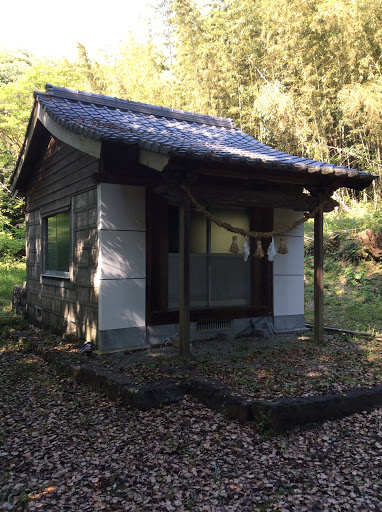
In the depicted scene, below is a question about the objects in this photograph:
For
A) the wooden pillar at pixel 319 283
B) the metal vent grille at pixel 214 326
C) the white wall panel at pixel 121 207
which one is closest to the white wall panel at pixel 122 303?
the white wall panel at pixel 121 207

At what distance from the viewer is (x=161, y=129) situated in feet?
20.6

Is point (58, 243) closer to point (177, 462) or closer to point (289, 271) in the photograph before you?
point (289, 271)

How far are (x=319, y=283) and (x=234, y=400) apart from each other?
9.44 ft

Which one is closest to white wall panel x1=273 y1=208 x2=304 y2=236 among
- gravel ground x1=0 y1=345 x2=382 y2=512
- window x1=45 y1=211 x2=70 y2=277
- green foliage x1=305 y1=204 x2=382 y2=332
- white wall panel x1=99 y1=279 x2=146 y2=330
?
green foliage x1=305 y1=204 x2=382 y2=332

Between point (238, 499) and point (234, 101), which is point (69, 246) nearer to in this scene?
point (238, 499)

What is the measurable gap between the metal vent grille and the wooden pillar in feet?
4.18

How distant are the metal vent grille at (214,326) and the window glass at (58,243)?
236 centimetres

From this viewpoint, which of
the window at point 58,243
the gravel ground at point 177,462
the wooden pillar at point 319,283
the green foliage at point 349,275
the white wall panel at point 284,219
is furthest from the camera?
the green foliage at point 349,275

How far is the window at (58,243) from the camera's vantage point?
683 centimetres

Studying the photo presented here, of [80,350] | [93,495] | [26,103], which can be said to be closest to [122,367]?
[80,350]

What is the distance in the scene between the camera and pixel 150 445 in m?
3.13

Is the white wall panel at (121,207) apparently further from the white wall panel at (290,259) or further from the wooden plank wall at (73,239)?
the white wall panel at (290,259)

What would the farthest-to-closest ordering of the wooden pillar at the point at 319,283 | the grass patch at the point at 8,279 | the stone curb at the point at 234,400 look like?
the grass patch at the point at 8,279, the wooden pillar at the point at 319,283, the stone curb at the point at 234,400

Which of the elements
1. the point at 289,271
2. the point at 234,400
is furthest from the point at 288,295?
the point at 234,400
